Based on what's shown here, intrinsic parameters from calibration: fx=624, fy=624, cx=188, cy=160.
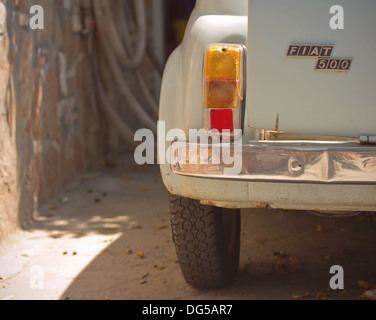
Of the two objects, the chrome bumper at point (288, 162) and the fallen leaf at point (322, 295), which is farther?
the fallen leaf at point (322, 295)

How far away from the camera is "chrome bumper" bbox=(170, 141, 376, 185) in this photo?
2.29 m

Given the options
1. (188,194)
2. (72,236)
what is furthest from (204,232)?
(72,236)

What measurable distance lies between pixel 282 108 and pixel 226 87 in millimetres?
235

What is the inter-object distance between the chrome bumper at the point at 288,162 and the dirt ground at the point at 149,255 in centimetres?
93

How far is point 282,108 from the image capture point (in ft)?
7.84

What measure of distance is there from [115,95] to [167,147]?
3.97m

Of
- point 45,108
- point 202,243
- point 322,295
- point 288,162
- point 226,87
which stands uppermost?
point 226,87

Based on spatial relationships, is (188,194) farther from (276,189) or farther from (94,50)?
(94,50)

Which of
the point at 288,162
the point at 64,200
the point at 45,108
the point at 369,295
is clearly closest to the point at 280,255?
the point at 369,295

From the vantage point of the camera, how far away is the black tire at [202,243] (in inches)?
115

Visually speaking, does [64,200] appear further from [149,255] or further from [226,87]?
[226,87]

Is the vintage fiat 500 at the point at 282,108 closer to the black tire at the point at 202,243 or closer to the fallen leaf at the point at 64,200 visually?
the black tire at the point at 202,243

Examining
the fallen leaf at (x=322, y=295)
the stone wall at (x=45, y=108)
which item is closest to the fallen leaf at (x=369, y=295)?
the fallen leaf at (x=322, y=295)
